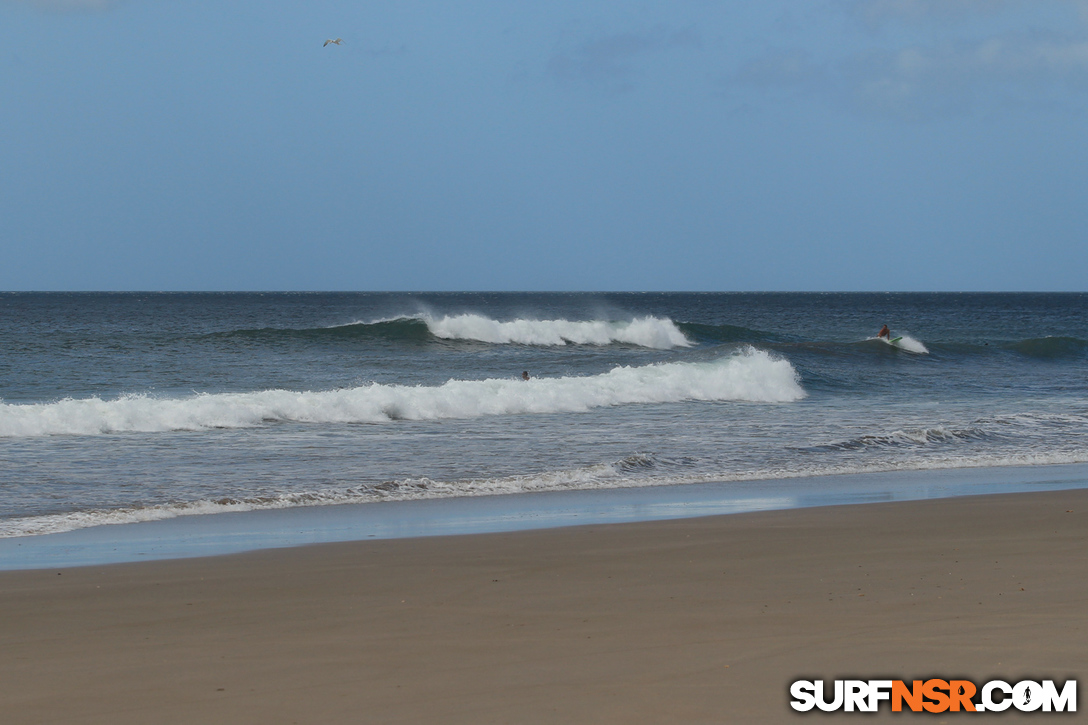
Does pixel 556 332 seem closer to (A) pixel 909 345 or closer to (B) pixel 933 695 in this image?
(A) pixel 909 345

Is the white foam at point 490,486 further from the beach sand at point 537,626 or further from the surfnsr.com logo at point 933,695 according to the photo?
the surfnsr.com logo at point 933,695

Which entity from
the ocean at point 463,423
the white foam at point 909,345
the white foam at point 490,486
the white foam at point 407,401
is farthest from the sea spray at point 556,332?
the white foam at point 490,486

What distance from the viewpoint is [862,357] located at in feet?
109

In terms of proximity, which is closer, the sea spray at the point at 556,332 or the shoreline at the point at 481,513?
the shoreline at the point at 481,513

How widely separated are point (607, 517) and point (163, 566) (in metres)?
4.01

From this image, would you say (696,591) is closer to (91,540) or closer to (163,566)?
(163,566)

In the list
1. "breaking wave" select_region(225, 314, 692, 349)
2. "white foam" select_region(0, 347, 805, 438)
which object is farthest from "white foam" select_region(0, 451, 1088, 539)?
"breaking wave" select_region(225, 314, 692, 349)

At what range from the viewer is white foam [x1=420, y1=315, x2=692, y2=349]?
135 feet

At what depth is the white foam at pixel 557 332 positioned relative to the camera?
135 ft

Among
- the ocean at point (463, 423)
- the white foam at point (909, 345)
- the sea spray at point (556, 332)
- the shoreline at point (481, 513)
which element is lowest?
the shoreline at point (481, 513)

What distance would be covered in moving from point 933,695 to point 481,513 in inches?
228

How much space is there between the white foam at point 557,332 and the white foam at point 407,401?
17.2 m

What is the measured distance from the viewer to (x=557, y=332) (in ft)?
140

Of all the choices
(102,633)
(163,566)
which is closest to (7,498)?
(163,566)
